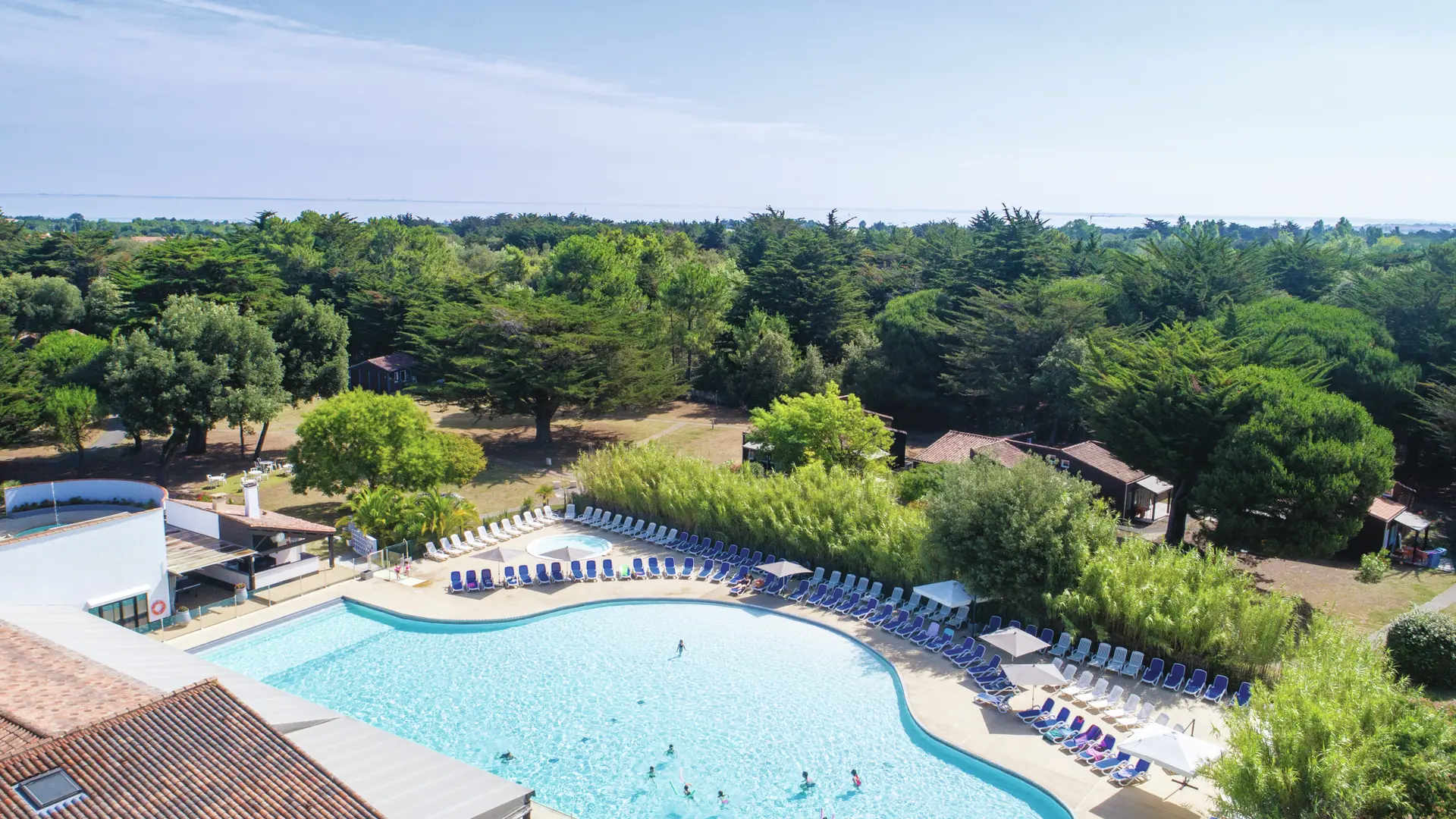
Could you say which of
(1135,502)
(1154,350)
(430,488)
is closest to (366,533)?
(430,488)

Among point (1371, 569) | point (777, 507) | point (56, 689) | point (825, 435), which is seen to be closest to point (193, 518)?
point (56, 689)

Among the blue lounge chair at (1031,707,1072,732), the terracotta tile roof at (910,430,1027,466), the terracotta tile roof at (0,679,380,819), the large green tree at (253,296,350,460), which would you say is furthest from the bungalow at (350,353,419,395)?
the blue lounge chair at (1031,707,1072,732)

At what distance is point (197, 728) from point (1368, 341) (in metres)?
45.1

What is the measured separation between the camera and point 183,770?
10.5m

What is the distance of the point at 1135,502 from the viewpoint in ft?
105

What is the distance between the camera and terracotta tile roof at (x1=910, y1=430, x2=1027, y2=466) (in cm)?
3055

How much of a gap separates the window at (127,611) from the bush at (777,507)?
43.9 ft

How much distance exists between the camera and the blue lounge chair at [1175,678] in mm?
17875

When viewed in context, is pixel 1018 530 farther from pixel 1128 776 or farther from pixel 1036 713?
pixel 1128 776

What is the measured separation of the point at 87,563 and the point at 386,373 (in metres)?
34.9

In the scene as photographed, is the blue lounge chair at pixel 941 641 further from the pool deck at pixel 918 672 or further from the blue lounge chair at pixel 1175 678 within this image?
the blue lounge chair at pixel 1175 678

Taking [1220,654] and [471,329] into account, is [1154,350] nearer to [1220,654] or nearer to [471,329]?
[1220,654]

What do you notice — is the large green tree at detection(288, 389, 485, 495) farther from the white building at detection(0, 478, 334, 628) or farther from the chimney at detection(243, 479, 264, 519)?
the chimney at detection(243, 479, 264, 519)

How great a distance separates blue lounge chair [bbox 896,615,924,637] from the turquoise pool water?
3.81 ft
